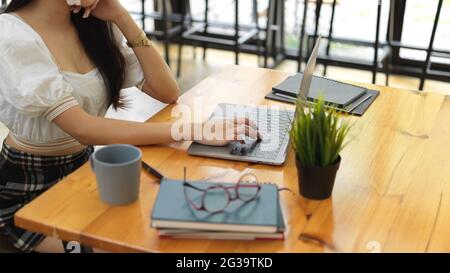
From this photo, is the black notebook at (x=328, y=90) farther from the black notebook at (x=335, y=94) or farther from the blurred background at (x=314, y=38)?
the blurred background at (x=314, y=38)

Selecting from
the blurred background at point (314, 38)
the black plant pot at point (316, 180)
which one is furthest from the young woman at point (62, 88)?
the blurred background at point (314, 38)

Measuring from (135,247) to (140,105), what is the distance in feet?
8.03

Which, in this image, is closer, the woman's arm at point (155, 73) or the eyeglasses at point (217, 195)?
the eyeglasses at point (217, 195)

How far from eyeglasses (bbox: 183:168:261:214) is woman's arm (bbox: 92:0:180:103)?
0.68 meters

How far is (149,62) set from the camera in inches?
68.7

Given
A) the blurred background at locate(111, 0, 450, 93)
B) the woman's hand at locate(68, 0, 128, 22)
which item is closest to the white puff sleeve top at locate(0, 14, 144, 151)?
the woman's hand at locate(68, 0, 128, 22)

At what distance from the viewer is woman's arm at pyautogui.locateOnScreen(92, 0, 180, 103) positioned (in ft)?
5.49

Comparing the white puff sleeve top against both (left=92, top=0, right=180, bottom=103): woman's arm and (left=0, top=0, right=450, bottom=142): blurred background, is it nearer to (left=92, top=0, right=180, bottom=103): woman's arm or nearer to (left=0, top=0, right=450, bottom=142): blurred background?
(left=92, top=0, right=180, bottom=103): woman's arm

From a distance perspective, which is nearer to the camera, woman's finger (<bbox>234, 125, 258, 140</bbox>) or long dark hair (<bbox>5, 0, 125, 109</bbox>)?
woman's finger (<bbox>234, 125, 258, 140</bbox>)

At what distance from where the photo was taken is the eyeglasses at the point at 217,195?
104 cm

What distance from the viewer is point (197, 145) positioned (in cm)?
140

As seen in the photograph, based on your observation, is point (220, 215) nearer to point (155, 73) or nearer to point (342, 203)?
point (342, 203)

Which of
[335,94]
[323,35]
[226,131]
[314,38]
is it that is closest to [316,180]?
[226,131]

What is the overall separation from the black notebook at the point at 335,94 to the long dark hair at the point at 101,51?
1.62 feet
